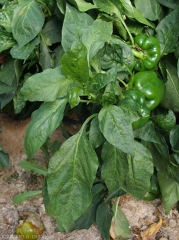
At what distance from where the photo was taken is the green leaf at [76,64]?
0.90 metres

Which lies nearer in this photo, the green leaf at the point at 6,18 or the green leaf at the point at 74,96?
the green leaf at the point at 74,96

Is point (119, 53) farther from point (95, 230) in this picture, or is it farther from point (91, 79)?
point (95, 230)

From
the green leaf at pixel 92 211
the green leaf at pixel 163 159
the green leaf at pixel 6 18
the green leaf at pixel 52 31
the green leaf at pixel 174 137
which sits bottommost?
the green leaf at pixel 92 211

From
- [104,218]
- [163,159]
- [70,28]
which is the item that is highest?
[70,28]

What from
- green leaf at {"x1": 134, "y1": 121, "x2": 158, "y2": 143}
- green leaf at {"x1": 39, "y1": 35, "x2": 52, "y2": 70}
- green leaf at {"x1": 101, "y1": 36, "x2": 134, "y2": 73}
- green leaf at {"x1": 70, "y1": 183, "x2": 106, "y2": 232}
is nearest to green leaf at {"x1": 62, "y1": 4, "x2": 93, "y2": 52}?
green leaf at {"x1": 101, "y1": 36, "x2": 134, "y2": 73}

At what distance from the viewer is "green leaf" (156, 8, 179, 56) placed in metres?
1.18

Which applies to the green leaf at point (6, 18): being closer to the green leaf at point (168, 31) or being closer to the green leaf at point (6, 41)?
the green leaf at point (6, 41)

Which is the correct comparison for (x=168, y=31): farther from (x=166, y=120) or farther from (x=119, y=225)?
(x=119, y=225)

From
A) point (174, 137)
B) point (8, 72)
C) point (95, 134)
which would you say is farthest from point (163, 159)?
point (8, 72)

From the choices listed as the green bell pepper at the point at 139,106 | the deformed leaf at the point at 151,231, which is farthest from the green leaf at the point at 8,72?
the deformed leaf at the point at 151,231

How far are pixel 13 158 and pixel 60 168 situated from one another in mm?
607

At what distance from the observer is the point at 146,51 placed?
116 centimetres

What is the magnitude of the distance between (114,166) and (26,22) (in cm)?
50

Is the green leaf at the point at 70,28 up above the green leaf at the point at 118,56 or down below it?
above
